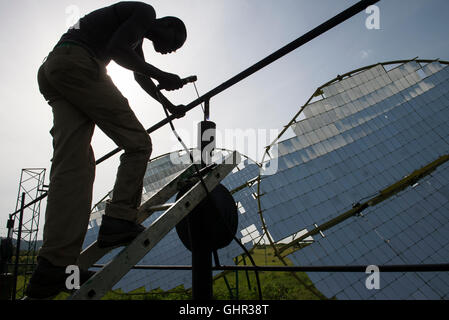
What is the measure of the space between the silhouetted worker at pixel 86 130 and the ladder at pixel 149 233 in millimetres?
126

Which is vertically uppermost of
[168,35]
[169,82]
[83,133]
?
[168,35]

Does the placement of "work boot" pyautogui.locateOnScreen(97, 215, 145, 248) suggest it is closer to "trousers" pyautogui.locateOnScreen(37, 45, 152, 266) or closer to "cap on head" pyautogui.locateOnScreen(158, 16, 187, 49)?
"trousers" pyautogui.locateOnScreen(37, 45, 152, 266)

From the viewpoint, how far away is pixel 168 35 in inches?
85.2

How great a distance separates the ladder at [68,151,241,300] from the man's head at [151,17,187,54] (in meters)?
1.03

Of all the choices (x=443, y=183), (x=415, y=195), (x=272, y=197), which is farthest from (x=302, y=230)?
(x=443, y=183)

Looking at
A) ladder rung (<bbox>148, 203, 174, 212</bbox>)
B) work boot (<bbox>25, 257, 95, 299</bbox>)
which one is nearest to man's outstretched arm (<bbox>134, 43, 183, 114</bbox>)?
ladder rung (<bbox>148, 203, 174, 212</bbox>)

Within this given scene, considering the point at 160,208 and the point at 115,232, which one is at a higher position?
the point at 160,208

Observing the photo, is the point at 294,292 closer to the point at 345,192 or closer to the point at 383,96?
the point at 345,192

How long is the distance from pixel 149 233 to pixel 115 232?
23 centimetres

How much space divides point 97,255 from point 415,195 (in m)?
7.98

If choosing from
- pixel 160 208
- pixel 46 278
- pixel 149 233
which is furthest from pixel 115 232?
pixel 160 208

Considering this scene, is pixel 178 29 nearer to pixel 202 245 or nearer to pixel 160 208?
pixel 160 208

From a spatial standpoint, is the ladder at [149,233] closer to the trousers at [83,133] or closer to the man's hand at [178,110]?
the trousers at [83,133]

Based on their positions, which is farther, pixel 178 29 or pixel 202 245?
pixel 178 29
